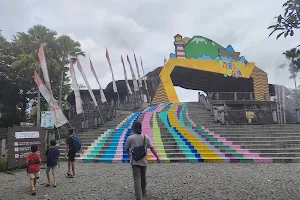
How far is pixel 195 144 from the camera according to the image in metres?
11.7

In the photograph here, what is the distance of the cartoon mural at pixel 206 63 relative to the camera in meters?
27.7

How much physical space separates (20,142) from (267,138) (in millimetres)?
10476

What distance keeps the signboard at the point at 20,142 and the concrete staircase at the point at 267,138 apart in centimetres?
807

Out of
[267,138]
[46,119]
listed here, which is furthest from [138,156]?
[46,119]

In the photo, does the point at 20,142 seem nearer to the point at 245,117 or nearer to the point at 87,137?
the point at 87,137

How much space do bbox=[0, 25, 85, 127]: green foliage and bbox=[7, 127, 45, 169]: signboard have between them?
561 inches

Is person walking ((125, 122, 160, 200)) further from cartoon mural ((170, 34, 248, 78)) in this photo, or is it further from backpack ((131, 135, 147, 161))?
cartoon mural ((170, 34, 248, 78))

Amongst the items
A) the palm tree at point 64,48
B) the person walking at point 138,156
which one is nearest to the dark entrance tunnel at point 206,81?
the palm tree at point 64,48

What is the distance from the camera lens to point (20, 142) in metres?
8.91

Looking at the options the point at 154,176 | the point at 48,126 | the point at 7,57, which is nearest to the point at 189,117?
the point at 48,126

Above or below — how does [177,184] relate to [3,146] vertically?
below

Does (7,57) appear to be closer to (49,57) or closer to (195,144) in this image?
(49,57)

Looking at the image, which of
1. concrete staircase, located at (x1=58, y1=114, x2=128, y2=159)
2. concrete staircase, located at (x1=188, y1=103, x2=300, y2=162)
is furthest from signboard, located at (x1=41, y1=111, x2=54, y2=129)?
concrete staircase, located at (x1=188, y1=103, x2=300, y2=162)

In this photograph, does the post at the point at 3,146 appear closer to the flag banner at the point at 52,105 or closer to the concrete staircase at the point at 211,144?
Result: the flag banner at the point at 52,105
